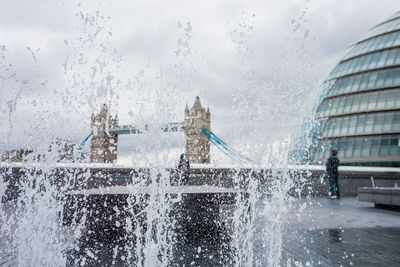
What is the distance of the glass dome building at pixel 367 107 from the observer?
60.8 ft

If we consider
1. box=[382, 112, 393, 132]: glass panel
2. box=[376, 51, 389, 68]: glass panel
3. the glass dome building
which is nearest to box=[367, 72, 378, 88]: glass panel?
the glass dome building

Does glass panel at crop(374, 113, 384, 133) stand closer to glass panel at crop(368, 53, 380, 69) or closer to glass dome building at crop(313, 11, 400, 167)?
glass dome building at crop(313, 11, 400, 167)

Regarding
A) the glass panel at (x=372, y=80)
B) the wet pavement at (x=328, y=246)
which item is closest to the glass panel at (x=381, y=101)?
the glass panel at (x=372, y=80)

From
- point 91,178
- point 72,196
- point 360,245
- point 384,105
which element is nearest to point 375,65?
point 384,105

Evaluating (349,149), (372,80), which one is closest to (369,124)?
(349,149)

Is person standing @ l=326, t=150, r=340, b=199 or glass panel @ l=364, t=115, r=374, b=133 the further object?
glass panel @ l=364, t=115, r=374, b=133

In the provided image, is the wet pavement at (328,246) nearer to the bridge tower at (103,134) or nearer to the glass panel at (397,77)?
the bridge tower at (103,134)

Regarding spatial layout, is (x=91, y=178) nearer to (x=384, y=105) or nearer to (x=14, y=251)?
(x=14, y=251)

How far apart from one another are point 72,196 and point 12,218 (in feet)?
6.63

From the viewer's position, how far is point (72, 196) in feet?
10.8

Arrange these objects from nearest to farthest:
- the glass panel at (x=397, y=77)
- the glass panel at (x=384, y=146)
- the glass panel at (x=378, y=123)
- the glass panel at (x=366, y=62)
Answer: the glass panel at (x=384, y=146) < the glass panel at (x=378, y=123) < the glass panel at (x=397, y=77) < the glass panel at (x=366, y=62)

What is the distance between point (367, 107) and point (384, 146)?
8.88 ft

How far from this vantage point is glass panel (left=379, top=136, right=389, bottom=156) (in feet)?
60.0

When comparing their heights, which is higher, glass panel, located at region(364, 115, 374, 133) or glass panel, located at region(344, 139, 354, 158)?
glass panel, located at region(364, 115, 374, 133)
